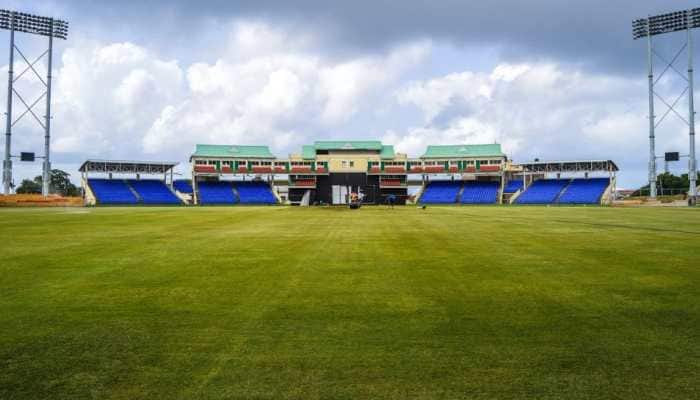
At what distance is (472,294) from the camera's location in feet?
22.3

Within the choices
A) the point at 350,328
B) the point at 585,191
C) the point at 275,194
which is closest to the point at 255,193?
the point at 275,194

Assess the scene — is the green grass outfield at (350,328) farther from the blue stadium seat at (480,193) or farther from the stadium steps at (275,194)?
the stadium steps at (275,194)

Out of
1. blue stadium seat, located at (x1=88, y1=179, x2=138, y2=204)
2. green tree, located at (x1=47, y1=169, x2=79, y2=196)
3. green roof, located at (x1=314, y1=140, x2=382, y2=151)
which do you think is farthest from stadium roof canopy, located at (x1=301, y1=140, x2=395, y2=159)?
green tree, located at (x1=47, y1=169, x2=79, y2=196)

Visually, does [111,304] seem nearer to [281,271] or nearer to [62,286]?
[62,286]

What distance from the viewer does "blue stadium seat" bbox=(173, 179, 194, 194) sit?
282 feet

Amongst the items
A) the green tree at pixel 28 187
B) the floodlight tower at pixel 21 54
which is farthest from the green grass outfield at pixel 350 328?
the green tree at pixel 28 187

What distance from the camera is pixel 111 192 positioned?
253ft

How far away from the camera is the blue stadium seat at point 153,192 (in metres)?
77.6

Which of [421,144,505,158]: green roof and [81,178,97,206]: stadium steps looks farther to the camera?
[421,144,505,158]: green roof

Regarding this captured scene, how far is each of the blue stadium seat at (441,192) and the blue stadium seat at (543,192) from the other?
1126 centimetres

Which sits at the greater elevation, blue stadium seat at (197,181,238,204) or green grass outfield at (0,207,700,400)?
blue stadium seat at (197,181,238,204)

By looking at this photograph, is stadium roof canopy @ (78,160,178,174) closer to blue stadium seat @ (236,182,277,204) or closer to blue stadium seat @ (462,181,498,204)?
blue stadium seat @ (236,182,277,204)

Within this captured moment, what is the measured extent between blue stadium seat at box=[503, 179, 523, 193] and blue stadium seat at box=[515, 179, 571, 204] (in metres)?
1.89

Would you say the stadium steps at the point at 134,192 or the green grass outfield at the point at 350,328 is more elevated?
the stadium steps at the point at 134,192
